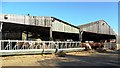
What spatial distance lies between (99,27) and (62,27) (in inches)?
536

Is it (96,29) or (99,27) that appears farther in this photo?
(99,27)

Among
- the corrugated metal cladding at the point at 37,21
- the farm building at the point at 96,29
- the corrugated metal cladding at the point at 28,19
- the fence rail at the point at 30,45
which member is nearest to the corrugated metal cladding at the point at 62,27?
the corrugated metal cladding at the point at 37,21

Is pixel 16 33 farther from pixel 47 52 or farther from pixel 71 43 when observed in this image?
pixel 47 52

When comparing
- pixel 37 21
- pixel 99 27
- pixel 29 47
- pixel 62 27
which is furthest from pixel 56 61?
pixel 99 27

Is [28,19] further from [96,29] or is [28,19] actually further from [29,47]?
[96,29]

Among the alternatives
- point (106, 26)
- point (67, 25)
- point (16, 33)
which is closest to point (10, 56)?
point (67, 25)

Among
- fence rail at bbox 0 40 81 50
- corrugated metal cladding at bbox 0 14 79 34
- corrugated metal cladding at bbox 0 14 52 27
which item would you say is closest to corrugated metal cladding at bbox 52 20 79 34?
corrugated metal cladding at bbox 0 14 79 34

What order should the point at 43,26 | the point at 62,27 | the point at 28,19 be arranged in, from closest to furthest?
the point at 28,19 → the point at 43,26 → the point at 62,27

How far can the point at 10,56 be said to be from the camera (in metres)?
21.6

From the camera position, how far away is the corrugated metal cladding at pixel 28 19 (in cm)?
2533

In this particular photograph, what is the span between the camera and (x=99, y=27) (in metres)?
45.0

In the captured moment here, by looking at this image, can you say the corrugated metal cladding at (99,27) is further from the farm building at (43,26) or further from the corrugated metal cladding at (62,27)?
the corrugated metal cladding at (62,27)

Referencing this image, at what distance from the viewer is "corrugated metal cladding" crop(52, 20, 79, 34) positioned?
31.0 m

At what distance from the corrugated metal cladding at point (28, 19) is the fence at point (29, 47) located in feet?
9.77
